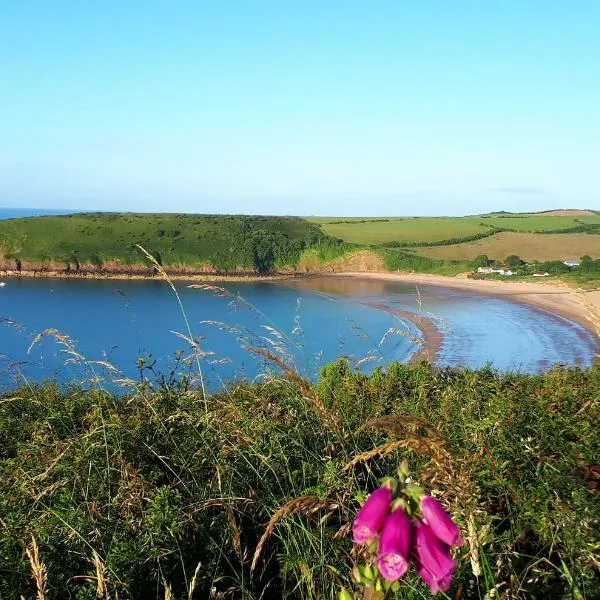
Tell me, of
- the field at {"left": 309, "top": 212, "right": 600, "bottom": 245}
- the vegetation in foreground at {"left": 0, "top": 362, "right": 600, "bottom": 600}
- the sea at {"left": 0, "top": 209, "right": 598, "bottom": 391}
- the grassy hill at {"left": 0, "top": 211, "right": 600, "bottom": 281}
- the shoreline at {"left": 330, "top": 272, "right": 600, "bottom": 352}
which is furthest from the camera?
the field at {"left": 309, "top": 212, "right": 600, "bottom": 245}

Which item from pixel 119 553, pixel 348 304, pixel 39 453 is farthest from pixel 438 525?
pixel 348 304

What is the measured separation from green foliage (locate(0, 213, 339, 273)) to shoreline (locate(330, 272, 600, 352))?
10780 mm

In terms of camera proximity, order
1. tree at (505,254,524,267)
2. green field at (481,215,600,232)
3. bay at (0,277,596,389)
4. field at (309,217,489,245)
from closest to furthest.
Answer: bay at (0,277,596,389) < tree at (505,254,524,267) < field at (309,217,489,245) < green field at (481,215,600,232)

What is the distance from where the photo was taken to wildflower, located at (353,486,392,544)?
1126 mm

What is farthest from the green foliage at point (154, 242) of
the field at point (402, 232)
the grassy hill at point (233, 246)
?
the field at point (402, 232)

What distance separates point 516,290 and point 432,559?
6385 cm

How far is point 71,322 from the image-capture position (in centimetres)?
4397

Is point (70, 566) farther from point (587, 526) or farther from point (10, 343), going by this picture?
point (10, 343)

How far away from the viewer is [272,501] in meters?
3.15

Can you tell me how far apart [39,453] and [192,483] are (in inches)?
44.9

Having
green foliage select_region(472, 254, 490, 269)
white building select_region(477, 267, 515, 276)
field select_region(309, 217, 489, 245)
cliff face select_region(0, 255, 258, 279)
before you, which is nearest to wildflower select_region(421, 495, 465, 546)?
white building select_region(477, 267, 515, 276)

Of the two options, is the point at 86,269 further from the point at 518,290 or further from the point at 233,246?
the point at 518,290

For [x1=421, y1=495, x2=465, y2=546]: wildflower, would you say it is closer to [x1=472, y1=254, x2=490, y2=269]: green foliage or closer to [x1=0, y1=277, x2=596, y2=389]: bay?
[x1=0, y1=277, x2=596, y2=389]: bay

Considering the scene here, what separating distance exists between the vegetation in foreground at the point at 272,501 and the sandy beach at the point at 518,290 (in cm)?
3760
